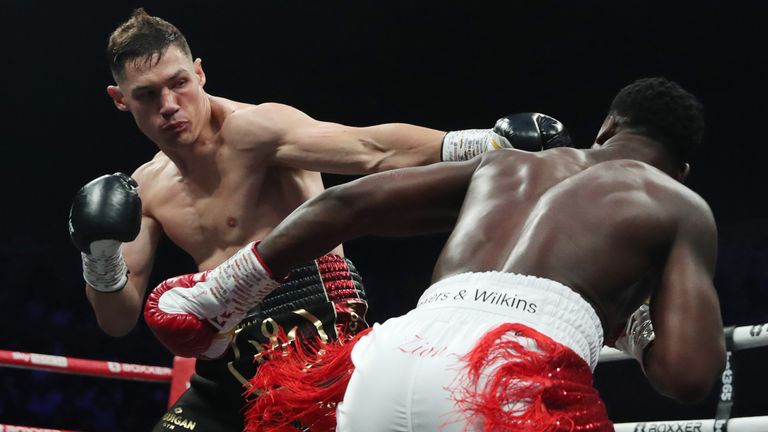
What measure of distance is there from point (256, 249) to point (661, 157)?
0.68m

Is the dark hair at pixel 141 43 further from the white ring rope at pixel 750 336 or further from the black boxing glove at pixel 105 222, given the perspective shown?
the white ring rope at pixel 750 336

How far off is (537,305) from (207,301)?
582 mm

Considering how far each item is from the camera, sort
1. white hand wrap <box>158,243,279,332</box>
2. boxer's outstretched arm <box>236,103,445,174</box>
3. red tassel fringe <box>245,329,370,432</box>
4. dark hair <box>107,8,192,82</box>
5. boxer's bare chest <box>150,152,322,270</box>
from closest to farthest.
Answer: red tassel fringe <box>245,329,370,432</box> < white hand wrap <box>158,243,279,332</box> < boxer's outstretched arm <box>236,103,445,174</box> < boxer's bare chest <box>150,152,322,270</box> < dark hair <box>107,8,192,82</box>

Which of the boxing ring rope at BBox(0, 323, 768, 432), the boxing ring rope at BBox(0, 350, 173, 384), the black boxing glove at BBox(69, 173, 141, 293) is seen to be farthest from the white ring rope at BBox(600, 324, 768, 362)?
the boxing ring rope at BBox(0, 350, 173, 384)

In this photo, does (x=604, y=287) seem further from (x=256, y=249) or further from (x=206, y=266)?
(x=206, y=266)

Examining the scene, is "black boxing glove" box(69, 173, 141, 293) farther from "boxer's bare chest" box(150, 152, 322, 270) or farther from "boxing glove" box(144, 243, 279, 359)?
"boxing glove" box(144, 243, 279, 359)

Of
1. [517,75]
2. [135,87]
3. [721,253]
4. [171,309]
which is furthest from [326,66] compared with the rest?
[171,309]

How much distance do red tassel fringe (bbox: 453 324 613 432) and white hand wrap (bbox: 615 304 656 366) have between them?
247mm

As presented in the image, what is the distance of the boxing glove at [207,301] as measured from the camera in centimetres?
153

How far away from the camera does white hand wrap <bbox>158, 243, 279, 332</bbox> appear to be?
1525 mm

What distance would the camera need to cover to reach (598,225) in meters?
1.33

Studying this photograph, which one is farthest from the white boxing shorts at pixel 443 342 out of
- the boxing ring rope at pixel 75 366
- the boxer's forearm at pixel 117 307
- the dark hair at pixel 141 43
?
the boxing ring rope at pixel 75 366

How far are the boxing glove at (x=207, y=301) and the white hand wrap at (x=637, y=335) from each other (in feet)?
1.92

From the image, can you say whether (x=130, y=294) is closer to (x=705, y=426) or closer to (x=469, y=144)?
(x=469, y=144)
